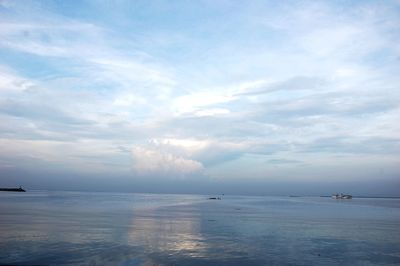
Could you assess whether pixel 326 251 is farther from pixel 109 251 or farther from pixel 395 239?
pixel 109 251

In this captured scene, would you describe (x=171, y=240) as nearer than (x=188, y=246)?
No

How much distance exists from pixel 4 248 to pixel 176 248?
1165 cm

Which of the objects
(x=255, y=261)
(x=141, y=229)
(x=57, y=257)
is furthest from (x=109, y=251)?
(x=141, y=229)

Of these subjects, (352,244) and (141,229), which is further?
(141,229)

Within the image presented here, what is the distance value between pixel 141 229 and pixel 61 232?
809cm

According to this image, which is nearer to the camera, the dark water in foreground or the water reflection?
the dark water in foreground

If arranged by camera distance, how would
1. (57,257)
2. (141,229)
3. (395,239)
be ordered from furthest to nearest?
(141,229) < (395,239) < (57,257)

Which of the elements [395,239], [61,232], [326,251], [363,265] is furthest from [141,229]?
[395,239]

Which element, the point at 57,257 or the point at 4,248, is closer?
the point at 57,257

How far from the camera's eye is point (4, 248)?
2473 cm

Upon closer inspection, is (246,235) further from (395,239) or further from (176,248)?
(395,239)

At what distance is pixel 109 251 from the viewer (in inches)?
989

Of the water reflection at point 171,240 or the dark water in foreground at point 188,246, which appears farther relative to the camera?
the water reflection at point 171,240

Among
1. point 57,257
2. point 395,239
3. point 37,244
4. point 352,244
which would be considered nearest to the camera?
point 57,257
